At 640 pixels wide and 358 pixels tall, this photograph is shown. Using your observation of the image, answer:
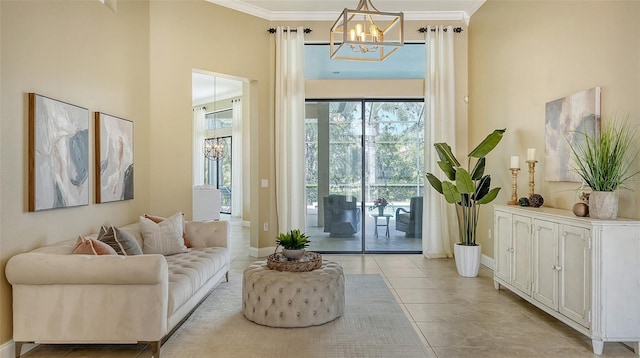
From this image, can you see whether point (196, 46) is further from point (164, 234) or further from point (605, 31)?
point (605, 31)

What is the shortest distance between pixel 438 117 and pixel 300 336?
175 inches

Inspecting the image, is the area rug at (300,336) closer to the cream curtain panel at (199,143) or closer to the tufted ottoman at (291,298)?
the tufted ottoman at (291,298)

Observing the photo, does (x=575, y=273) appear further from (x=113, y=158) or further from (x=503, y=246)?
(x=113, y=158)

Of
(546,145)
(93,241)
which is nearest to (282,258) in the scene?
(93,241)

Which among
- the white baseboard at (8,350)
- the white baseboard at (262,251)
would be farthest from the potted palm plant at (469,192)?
the white baseboard at (8,350)

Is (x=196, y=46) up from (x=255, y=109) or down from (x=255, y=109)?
up

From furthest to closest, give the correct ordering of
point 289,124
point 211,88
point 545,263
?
1. point 211,88
2. point 289,124
3. point 545,263

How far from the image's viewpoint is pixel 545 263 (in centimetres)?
377

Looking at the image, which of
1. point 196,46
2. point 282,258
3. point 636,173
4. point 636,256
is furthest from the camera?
point 196,46

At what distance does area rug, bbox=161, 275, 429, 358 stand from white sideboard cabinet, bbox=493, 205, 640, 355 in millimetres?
1308

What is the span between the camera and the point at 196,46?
5.85 meters

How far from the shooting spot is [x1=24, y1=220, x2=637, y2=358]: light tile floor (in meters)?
3.15

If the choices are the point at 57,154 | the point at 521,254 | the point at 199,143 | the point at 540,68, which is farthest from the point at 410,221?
the point at 199,143

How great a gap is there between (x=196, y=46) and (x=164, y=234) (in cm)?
292
